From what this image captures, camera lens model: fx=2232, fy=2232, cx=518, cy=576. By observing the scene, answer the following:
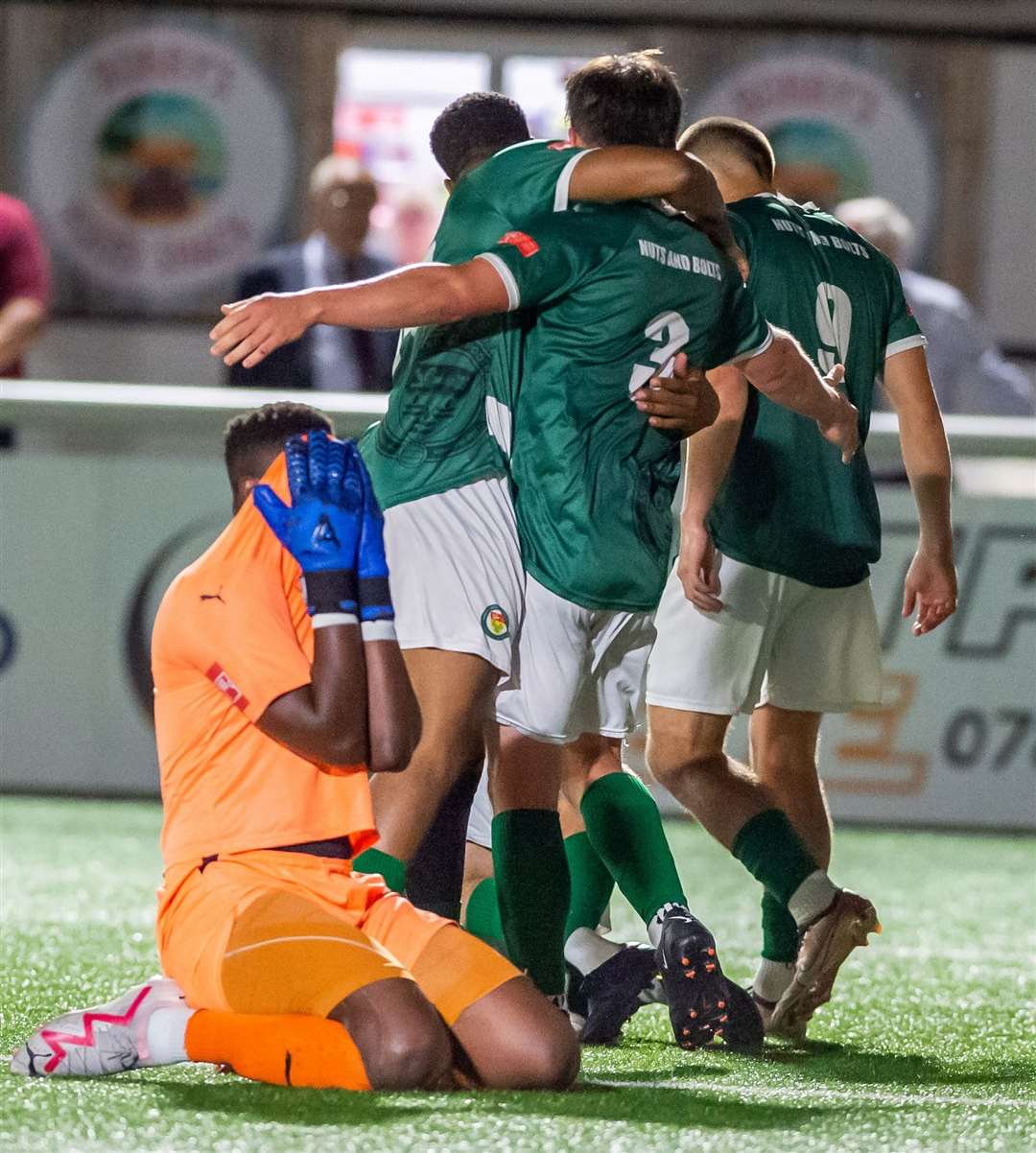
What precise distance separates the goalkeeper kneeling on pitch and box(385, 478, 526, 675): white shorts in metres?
0.44

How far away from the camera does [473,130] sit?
13.3ft

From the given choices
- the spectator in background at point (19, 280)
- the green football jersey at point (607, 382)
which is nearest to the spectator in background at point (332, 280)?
the spectator in background at point (19, 280)

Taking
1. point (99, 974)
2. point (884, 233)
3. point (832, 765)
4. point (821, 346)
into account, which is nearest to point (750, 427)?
point (821, 346)

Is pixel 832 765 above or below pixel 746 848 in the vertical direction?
below

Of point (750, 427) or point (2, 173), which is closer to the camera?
point (750, 427)

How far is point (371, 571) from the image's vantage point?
130 inches

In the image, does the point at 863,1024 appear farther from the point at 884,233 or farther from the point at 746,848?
the point at 884,233

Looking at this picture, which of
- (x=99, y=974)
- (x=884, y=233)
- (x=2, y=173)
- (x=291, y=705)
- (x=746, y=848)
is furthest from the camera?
(x=2, y=173)

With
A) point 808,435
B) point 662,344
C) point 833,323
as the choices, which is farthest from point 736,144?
point 662,344

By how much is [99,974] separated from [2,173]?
912 cm

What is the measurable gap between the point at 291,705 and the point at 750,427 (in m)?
1.35

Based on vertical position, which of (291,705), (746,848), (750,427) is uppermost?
(750,427)

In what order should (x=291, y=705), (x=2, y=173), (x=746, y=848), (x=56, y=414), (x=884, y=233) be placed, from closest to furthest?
(x=291, y=705) → (x=746, y=848) → (x=56, y=414) → (x=884, y=233) → (x=2, y=173)

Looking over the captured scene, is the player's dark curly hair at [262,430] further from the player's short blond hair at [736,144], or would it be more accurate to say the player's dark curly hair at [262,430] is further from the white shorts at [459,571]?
the player's short blond hair at [736,144]
